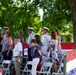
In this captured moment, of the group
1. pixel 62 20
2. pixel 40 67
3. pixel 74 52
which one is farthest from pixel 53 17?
pixel 74 52

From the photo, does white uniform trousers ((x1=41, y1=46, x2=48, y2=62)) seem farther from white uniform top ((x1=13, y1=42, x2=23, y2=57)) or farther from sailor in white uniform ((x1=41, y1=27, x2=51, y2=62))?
white uniform top ((x1=13, y1=42, x2=23, y2=57))

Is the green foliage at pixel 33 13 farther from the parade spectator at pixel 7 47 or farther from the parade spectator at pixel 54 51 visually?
the parade spectator at pixel 54 51

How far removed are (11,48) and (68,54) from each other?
7.15 meters

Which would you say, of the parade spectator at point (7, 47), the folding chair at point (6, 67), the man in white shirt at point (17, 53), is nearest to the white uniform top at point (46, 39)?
the man in white shirt at point (17, 53)

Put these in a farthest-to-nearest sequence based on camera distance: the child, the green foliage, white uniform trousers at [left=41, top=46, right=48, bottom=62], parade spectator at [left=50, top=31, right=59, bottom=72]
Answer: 1. the green foliage
2. white uniform trousers at [left=41, top=46, right=48, bottom=62]
3. parade spectator at [left=50, top=31, right=59, bottom=72]
4. the child

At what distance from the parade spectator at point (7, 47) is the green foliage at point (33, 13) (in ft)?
46.8

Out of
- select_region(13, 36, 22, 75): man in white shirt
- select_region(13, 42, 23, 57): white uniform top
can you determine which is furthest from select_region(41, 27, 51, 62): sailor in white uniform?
select_region(13, 42, 23, 57): white uniform top

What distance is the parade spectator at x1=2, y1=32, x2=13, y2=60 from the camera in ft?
42.8

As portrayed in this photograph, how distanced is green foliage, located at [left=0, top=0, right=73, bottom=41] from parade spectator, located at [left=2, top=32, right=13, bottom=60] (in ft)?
46.8

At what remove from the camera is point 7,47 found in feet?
43.4

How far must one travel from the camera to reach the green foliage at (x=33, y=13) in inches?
1116

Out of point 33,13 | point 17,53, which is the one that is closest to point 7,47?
point 17,53

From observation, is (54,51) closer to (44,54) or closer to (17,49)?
(44,54)

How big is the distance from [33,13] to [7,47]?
17347 mm
